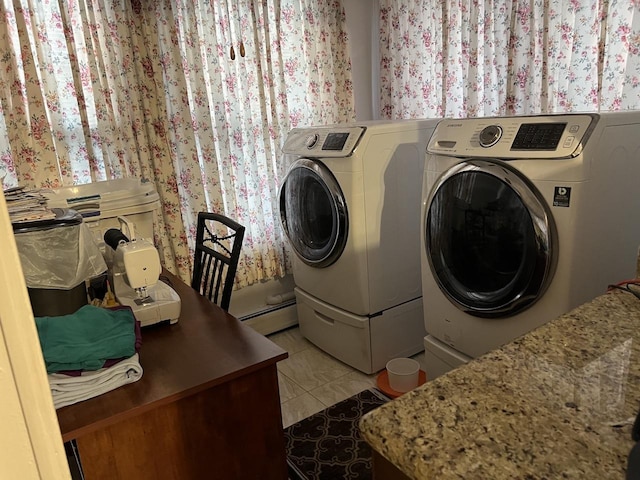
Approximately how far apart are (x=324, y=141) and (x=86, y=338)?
Answer: 5.06ft

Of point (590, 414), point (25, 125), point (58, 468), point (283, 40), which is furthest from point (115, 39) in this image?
point (590, 414)

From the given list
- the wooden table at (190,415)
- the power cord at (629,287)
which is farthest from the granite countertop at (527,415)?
the wooden table at (190,415)

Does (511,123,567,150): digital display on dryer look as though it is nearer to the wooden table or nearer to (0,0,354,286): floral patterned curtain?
the wooden table

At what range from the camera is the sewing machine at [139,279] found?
1412 millimetres

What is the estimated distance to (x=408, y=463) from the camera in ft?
2.12

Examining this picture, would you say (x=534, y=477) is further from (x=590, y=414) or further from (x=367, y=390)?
(x=367, y=390)

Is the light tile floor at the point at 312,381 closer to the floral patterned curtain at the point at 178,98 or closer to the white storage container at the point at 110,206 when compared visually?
the floral patterned curtain at the point at 178,98

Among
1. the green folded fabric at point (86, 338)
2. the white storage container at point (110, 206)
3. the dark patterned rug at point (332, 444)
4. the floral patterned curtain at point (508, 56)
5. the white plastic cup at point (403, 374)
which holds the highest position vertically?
the floral patterned curtain at point (508, 56)

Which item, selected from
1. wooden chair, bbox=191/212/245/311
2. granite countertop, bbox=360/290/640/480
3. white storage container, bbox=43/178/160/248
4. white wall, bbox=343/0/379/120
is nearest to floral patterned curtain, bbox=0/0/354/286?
white wall, bbox=343/0/379/120

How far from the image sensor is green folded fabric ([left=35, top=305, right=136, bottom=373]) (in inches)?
45.1

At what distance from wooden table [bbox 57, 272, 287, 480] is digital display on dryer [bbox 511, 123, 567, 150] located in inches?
41.7

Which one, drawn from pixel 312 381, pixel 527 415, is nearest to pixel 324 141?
pixel 312 381

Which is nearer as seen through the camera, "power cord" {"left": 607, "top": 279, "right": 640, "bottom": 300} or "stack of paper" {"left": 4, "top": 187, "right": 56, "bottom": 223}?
"power cord" {"left": 607, "top": 279, "right": 640, "bottom": 300}

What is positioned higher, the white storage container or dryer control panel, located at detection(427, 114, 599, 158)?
dryer control panel, located at detection(427, 114, 599, 158)
